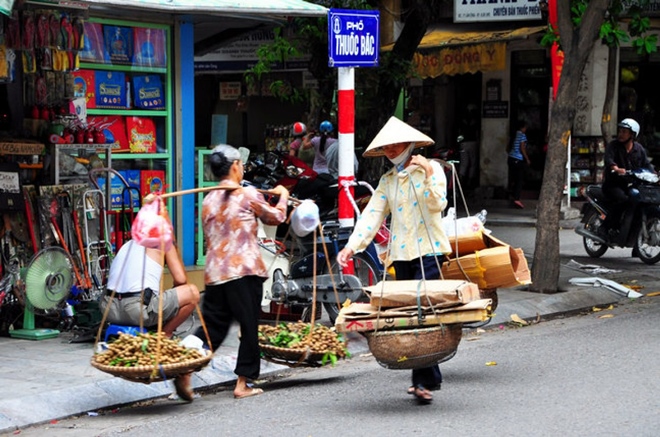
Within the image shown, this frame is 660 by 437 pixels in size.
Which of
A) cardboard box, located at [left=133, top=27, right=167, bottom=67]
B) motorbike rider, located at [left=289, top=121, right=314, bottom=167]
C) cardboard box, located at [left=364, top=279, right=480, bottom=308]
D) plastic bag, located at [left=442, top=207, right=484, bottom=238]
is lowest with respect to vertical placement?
cardboard box, located at [left=364, top=279, right=480, bottom=308]

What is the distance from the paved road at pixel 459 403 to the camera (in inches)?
255

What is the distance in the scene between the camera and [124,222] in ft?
33.5

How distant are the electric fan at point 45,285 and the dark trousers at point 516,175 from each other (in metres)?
12.5

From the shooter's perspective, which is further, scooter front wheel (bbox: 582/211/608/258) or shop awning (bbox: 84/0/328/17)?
scooter front wheel (bbox: 582/211/608/258)

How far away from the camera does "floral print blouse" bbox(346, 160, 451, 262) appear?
7.18 m

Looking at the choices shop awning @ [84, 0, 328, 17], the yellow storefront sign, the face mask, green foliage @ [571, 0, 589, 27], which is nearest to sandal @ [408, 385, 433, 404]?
the face mask

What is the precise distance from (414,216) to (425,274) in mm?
386

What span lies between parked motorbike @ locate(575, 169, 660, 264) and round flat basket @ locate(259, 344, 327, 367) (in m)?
7.32

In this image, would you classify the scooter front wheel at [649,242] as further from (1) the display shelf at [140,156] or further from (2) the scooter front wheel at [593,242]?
(1) the display shelf at [140,156]

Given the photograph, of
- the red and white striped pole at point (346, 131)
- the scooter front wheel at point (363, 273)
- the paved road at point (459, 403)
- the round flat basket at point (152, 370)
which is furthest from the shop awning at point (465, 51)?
the round flat basket at point (152, 370)

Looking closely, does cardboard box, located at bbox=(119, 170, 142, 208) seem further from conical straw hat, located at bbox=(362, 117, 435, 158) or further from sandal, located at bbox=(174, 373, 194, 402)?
conical straw hat, located at bbox=(362, 117, 435, 158)

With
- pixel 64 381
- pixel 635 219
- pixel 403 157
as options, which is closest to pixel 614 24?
pixel 635 219

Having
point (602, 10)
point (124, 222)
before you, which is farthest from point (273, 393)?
point (602, 10)

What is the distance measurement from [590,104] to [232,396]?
13.8 meters
